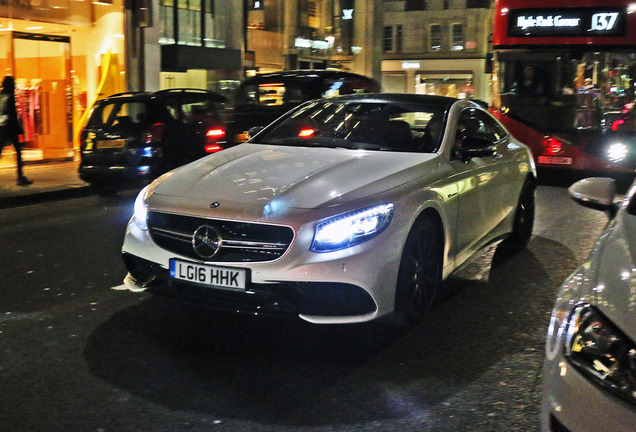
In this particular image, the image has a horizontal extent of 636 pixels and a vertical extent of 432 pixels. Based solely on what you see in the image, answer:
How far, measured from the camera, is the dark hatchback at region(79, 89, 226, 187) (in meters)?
11.7

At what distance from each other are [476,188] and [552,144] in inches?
325

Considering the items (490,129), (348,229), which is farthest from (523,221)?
(348,229)

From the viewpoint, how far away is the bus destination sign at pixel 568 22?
1274 cm

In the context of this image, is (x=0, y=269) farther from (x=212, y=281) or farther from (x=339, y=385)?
(x=339, y=385)

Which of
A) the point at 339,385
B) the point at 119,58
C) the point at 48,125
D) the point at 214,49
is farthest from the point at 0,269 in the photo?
the point at 214,49

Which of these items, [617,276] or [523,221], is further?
[523,221]

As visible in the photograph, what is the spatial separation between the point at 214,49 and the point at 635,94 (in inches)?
512

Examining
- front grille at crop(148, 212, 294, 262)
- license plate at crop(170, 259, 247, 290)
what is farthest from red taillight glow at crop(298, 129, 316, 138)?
license plate at crop(170, 259, 247, 290)

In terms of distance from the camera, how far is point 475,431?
3.50 metres

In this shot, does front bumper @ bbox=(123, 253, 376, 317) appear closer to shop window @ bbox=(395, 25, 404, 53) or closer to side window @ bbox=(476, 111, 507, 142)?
side window @ bbox=(476, 111, 507, 142)

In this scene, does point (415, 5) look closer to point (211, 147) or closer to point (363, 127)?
point (211, 147)

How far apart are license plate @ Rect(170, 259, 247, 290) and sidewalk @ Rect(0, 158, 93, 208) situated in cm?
742

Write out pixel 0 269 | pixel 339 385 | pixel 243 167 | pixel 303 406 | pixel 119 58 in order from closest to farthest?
1. pixel 303 406
2. pixel 339 385
3. pixel 243 167
4. pixel 0 269
5. pixel 119 58

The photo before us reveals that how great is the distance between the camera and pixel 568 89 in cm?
1334
